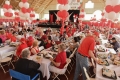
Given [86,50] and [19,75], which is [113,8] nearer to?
[86,50]

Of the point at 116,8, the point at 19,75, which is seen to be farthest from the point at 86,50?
the point at 116,8

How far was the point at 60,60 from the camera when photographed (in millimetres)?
3203

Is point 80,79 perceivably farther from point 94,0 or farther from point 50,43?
point 94,0

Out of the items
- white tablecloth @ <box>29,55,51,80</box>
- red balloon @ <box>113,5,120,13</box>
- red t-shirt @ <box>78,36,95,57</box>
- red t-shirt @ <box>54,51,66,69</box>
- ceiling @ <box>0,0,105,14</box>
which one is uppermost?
ceiling @ <box>0,0,105,14</box>

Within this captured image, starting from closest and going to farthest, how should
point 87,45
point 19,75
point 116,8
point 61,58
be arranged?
point 19,75, point 87,45, point 61,58, point 116,8

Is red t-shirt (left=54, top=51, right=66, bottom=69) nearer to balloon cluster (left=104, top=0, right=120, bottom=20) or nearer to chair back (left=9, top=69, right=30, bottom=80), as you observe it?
chair back (left=9, top=69, right=30, bottom=80)

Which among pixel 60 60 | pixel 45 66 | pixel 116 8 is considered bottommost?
pixel 45 66

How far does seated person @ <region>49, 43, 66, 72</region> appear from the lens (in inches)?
123

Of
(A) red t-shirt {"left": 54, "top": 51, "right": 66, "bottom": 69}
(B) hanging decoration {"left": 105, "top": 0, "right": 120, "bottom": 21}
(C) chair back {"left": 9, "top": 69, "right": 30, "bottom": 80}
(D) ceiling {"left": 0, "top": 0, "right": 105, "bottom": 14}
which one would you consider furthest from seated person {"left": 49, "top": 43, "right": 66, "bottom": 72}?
(D) ceiling {"left": 0, "top": 0, "right": 105, "bottom": 14}

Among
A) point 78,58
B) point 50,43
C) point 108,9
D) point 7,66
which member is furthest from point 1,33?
point 108,9

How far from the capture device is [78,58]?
3209mm

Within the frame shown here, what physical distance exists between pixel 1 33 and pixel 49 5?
21.3 metres

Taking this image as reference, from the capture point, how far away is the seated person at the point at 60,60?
123 inches

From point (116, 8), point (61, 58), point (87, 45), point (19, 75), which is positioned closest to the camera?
point (19, 75)
